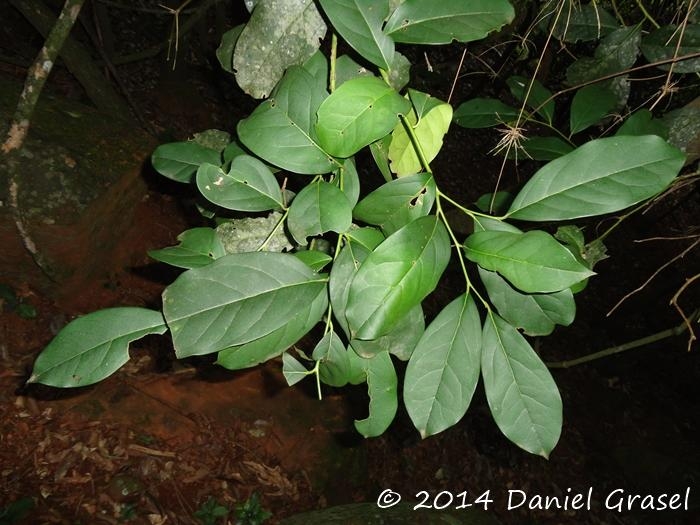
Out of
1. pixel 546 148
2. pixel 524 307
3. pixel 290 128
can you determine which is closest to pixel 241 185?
A: pixel 290 128

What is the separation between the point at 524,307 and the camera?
0.81 metres

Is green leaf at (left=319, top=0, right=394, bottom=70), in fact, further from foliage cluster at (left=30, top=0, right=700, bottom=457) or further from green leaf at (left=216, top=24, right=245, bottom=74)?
green leaf at (left=216, top=24, right=245, bottom=74)

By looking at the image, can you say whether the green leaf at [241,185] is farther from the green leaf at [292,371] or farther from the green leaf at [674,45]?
the green leaf at [674,45]

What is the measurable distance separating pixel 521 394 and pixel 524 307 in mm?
138

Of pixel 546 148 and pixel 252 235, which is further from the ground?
pixel 252 235

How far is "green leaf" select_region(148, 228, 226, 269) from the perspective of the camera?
758 millimetres

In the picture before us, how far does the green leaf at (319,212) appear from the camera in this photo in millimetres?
724

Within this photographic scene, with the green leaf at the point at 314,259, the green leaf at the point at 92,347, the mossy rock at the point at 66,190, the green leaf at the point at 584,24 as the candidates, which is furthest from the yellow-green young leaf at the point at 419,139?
the mossy rock at the point at 66,190

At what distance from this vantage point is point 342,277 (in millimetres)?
723

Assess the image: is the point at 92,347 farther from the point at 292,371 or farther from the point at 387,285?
the point at 387,285

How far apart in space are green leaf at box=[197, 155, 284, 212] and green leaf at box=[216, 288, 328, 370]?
0.64ft

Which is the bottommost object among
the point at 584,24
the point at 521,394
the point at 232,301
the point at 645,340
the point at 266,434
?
the point at 266,434

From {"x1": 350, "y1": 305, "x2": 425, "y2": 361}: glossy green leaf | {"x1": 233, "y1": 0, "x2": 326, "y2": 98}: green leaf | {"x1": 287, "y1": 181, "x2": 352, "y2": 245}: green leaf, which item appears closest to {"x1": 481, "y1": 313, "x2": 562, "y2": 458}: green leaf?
{"x1": 350, "y1": 305, "x2": 425, "y2": 361}: glossy green leaf

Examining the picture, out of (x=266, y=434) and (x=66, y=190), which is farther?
(x=266, y=434)
